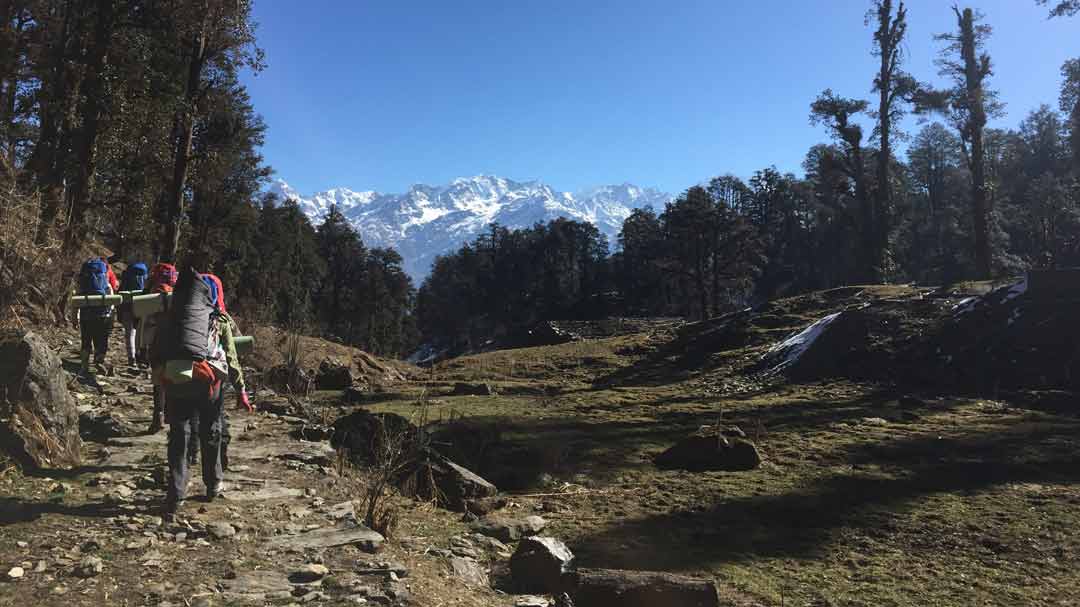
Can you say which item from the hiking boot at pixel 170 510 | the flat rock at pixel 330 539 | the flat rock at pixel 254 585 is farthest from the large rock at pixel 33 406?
the flat rock at pixel 254 585

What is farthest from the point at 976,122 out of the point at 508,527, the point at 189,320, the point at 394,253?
the point at 394,253

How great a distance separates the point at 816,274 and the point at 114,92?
62.5m

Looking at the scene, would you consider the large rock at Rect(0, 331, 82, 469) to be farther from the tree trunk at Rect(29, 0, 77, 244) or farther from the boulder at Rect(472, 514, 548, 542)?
the tree trunk at Rect(29, 0, 77, 244)

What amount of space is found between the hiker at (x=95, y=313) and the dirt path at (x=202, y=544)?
309cm

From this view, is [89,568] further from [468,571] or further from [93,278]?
[93,278]

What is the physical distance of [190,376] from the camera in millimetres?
4840

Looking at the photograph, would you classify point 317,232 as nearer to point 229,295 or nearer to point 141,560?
point 229,295

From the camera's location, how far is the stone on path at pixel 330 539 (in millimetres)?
4559

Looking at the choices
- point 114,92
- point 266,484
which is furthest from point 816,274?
point 266,484

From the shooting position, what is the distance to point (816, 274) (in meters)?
65.9

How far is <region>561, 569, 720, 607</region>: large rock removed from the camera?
419cm

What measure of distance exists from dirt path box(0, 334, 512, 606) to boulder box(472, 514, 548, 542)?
339 mm

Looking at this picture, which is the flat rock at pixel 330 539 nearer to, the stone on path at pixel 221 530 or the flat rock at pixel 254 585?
the stone on path at pixel 221 530

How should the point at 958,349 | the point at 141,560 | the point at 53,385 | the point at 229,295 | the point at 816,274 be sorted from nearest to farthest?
the point at 141,560 < the point at 53,385 < the point at 958,349 < the point at 229,295 < the point at 816,274
